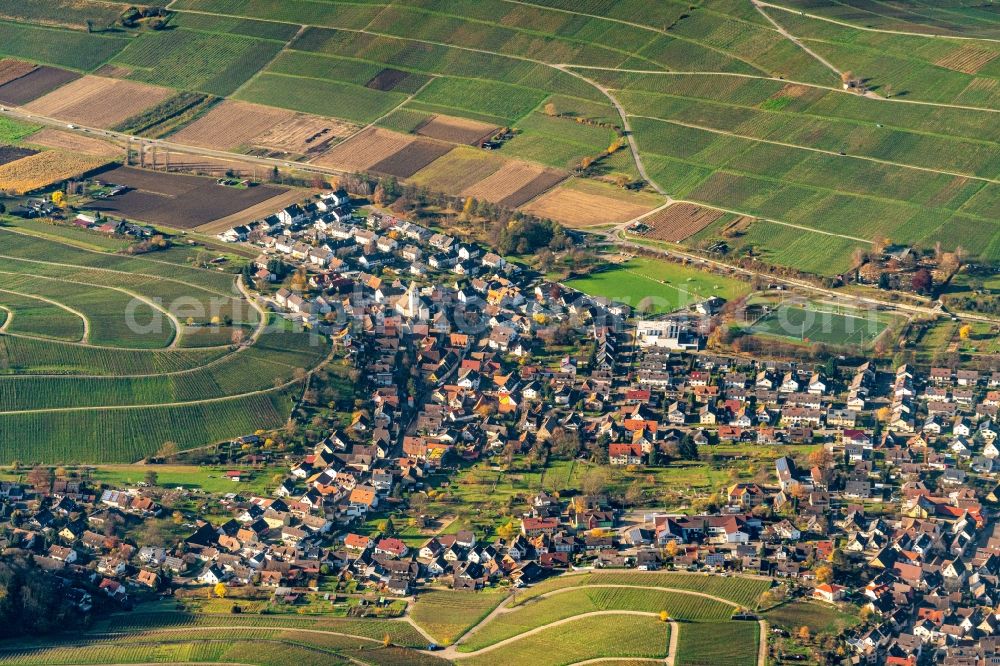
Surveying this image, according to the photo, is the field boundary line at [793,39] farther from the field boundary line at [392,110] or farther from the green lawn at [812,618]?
the green lawn at [812,618]

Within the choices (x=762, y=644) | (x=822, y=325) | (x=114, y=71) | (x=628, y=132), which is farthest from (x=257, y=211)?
(x=762, y=644)

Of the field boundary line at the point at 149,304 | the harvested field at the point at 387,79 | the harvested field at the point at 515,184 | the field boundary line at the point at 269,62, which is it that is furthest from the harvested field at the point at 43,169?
the harvested field at the point at 515,184

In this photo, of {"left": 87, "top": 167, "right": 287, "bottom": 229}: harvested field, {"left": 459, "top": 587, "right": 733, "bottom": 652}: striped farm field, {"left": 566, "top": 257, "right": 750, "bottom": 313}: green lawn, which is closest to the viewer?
{"left": 459, "top": 587, "right": 733, "bottom": 652}: striped farm field

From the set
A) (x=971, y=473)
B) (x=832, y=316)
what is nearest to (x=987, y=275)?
(x=832, y=316)

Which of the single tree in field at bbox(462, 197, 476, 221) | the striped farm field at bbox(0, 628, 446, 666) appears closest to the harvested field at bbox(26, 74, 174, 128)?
the single tree in field at bbox(462, 197, 476, 221)

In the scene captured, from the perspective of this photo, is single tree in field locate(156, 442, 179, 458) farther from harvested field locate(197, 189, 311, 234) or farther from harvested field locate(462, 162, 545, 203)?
harvested field locate(462, 162, 545, 203)
